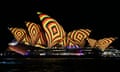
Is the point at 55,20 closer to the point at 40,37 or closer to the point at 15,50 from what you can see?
the point at 40,37

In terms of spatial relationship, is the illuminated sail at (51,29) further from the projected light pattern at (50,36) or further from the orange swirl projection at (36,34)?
the orange swirl projection at (36,34)

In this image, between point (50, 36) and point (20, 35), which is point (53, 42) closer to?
point (50, 36)

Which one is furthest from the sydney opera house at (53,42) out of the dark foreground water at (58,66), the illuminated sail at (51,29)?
the dark foreground water at (58,66)

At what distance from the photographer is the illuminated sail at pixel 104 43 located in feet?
262

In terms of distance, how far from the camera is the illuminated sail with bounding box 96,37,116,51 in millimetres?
79875

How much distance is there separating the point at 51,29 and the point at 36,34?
117 inches

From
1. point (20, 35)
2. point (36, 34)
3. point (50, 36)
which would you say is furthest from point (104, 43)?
point (20, 35)

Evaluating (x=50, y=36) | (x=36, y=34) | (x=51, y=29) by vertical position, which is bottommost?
(x=50, y=36)

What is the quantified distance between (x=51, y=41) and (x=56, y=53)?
393 cm

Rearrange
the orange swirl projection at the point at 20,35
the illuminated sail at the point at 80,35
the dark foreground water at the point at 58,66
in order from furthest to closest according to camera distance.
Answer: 1. the illuminated sail at the point at 80,35
2. the orange swirl projection at the point at 20,35
3. the dark foreground water at the point at 58,66

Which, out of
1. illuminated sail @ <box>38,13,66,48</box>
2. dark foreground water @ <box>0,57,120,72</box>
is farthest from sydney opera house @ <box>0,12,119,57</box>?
dark foreground water @ <box>0,57,120,72</box>

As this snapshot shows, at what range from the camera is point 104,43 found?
80312 millimetres

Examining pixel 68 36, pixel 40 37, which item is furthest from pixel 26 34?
pixel 68 36

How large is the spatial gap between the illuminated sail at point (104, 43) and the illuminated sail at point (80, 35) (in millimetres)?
3390
